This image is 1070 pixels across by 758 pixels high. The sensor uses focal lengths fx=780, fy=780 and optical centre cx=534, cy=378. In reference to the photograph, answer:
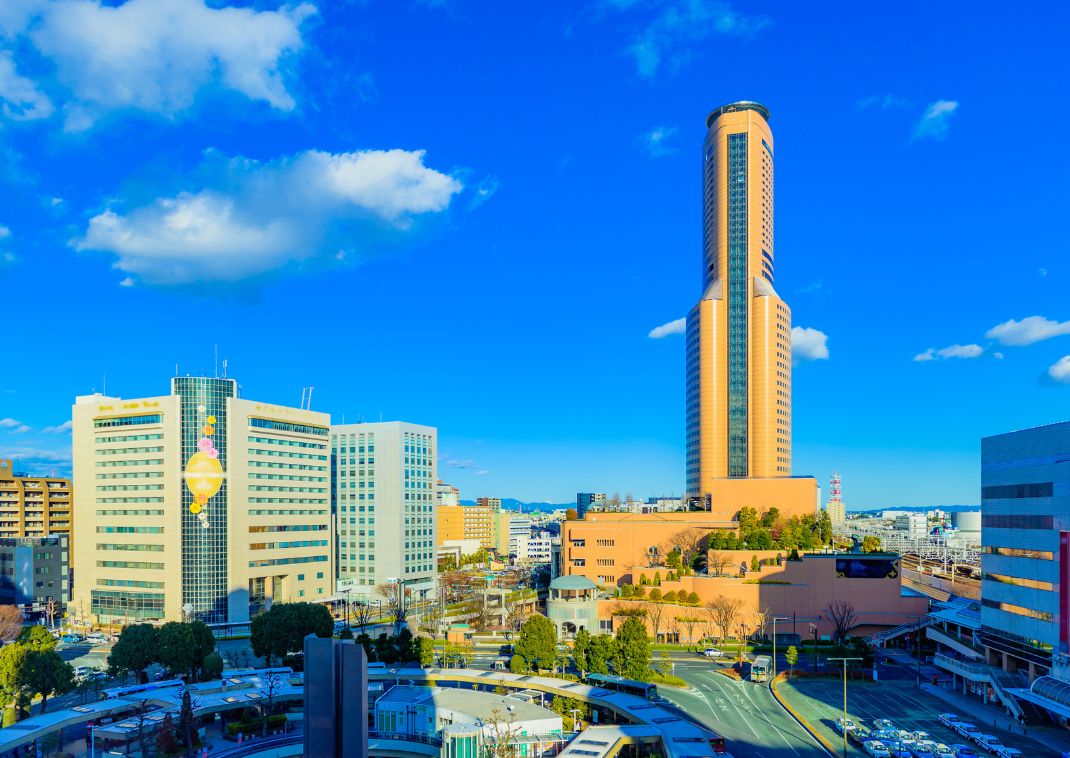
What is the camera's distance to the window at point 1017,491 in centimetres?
4866

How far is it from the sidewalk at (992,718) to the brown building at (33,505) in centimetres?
10849

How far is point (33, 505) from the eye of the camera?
11550cm

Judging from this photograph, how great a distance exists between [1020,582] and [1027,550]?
7.54 feet

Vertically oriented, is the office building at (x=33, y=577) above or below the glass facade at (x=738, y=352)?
below

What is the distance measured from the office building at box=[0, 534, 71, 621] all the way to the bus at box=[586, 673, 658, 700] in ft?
221

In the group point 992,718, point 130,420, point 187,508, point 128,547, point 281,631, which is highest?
point 130,420

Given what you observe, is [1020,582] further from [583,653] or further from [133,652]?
[133,652]

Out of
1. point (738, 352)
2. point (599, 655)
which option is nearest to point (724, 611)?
point (599, 655)

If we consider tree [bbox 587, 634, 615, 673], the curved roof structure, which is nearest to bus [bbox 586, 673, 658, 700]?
tree [bbox 587, 634, 615, 673]

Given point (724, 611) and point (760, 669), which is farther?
point (724, 611)

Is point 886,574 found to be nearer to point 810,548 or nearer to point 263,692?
point 810,548

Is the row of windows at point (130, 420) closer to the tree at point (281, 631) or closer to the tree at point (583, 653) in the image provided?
the tree at point (281, 631)

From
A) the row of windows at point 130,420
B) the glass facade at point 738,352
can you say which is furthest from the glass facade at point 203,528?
the glass facade at point 738,352

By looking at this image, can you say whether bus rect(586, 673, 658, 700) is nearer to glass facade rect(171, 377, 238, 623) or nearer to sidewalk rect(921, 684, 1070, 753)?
sidewalk rect(921, 684, 1070, 753)
